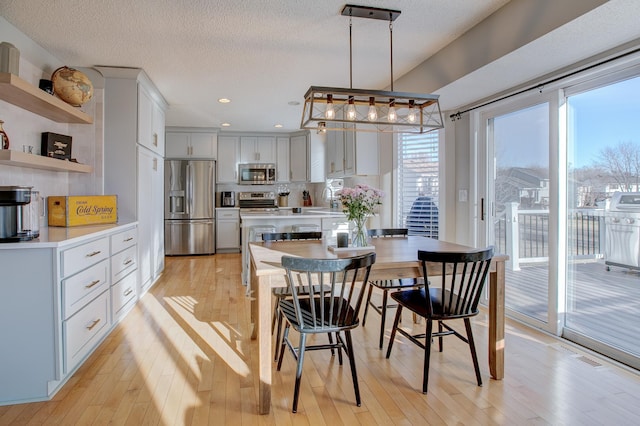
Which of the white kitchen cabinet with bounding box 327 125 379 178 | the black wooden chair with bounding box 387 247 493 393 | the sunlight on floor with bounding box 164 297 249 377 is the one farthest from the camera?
the white kitchen cabinet with bounding box 327 125 379 178

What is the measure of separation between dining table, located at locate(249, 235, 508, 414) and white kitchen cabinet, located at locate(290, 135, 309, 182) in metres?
4.45

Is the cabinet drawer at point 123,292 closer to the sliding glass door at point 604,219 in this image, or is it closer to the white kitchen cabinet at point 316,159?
the sliding glass door at point 604,219

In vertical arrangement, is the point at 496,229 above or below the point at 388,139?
below

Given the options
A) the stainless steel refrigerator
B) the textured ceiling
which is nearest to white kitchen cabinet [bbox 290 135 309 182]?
the stainless steel refrigerator

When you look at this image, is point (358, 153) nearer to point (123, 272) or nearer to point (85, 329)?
point (123, 272)

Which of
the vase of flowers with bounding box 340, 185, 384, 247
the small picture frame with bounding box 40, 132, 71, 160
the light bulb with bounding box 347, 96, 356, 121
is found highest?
the light bulb with bounding box 347, 96, 356, 121

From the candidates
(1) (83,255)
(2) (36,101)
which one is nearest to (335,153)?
(2) (36,101)

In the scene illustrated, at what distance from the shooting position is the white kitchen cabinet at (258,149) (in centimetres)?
713

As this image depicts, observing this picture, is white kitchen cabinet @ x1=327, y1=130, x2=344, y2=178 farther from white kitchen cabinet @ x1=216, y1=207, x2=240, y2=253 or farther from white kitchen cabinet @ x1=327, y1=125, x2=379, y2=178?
white kitchen cabinet @ x1=216, y1=207, x2=240, y2=253

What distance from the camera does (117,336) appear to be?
290 centimetres

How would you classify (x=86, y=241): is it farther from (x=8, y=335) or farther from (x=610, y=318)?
(x=610, y=318)

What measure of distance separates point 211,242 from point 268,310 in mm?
5149

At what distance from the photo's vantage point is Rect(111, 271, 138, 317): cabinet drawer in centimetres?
302

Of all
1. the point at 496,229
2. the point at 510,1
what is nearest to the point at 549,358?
the point at 496,229
